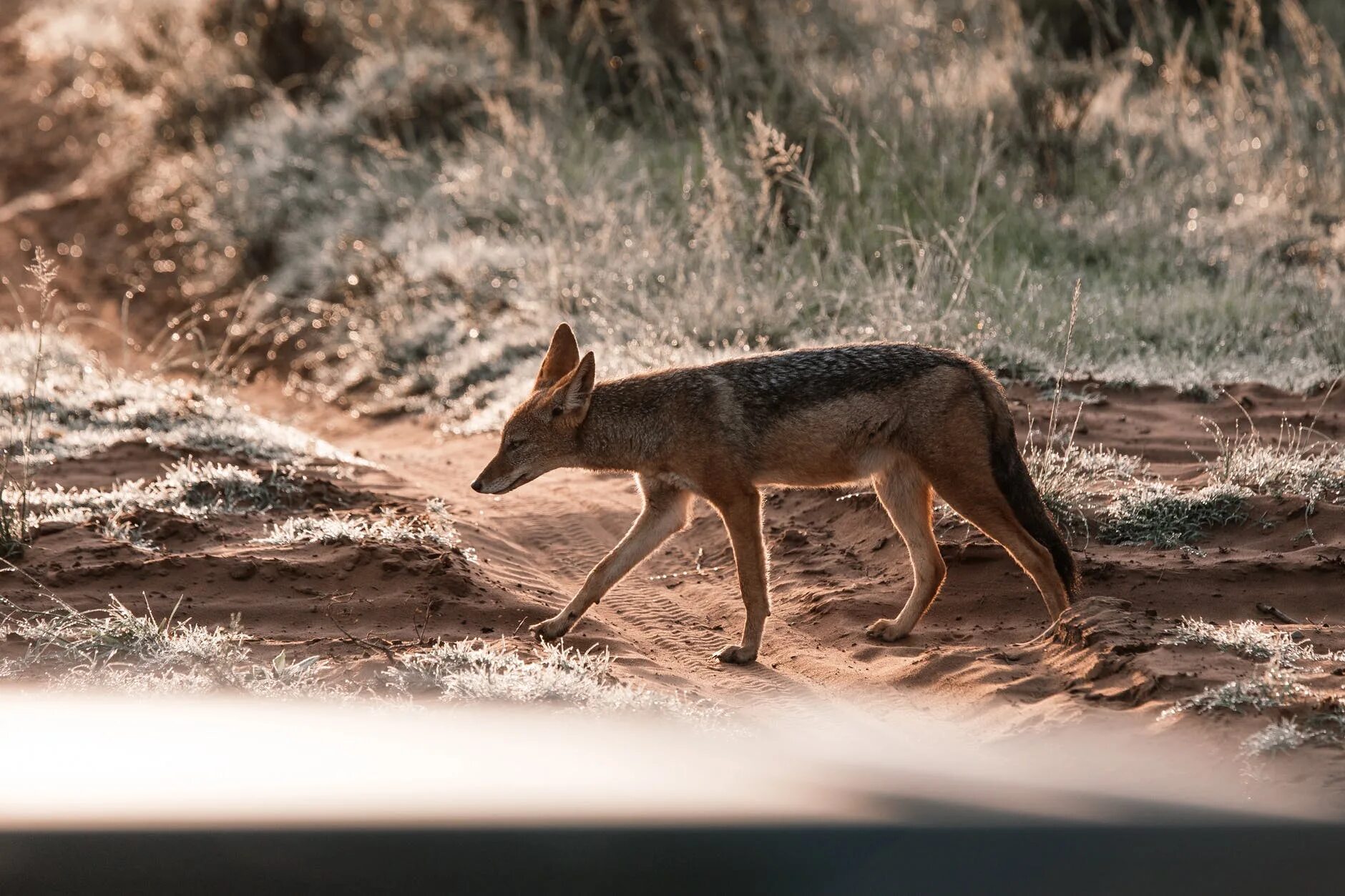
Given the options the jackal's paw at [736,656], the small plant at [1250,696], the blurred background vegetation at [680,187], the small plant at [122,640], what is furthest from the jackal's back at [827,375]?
the blurred background vegetation at [680,187]

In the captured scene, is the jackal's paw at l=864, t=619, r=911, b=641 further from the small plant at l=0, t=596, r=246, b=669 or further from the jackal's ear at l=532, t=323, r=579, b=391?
the small plant at l=0, t=596, r=246, b=669

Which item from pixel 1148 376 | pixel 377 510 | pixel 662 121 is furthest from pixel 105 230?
pixel 1148 376

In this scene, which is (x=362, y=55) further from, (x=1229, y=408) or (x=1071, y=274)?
(x=1229, y=408)

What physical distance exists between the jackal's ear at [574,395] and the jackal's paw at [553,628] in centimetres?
90

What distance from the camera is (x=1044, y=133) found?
1465 centimetres

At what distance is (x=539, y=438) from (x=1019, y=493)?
2123 millimetres

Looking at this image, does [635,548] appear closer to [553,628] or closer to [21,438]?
[553,628]

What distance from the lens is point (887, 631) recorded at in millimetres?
→ 6059

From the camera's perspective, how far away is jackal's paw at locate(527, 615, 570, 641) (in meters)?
5.89

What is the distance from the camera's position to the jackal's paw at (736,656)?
5.80 m

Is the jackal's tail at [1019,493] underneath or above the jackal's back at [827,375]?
underneath

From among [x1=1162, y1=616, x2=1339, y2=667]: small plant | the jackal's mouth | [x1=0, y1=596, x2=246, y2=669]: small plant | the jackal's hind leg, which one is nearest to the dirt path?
the jackal's hind leg

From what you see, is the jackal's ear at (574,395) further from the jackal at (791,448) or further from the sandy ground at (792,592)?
the sandy ground at (792,592)

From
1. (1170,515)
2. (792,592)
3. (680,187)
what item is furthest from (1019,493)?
(680,187)
